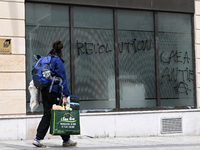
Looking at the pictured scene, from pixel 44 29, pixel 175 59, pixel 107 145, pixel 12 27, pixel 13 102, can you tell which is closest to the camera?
pixel 107 145

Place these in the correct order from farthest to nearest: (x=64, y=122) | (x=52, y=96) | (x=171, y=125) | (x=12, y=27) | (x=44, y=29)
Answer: (x=171, y=125), (x=44, y=29), (x=12, y=27), (x=52, y=96), (x=64, y=122)

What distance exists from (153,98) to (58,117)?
397 cm

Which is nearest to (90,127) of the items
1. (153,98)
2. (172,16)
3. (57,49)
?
(153,98)

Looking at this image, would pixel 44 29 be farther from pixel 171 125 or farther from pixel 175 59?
pixel 171 125

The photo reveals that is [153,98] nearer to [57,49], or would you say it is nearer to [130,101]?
[130,101]

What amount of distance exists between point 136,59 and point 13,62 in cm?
323

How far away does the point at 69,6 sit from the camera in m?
8.91

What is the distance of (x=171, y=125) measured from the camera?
31.2ft

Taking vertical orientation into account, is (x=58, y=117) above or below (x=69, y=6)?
below

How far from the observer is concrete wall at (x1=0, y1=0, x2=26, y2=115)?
8.08m

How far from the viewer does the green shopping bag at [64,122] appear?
630 centimetres

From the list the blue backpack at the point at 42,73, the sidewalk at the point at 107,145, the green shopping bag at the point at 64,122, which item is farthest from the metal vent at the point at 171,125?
the blue backpack at the point at 42,73

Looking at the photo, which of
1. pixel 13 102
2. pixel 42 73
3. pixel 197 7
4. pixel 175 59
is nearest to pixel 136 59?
pixel 175 59

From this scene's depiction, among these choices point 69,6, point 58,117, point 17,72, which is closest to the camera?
point 58,117
